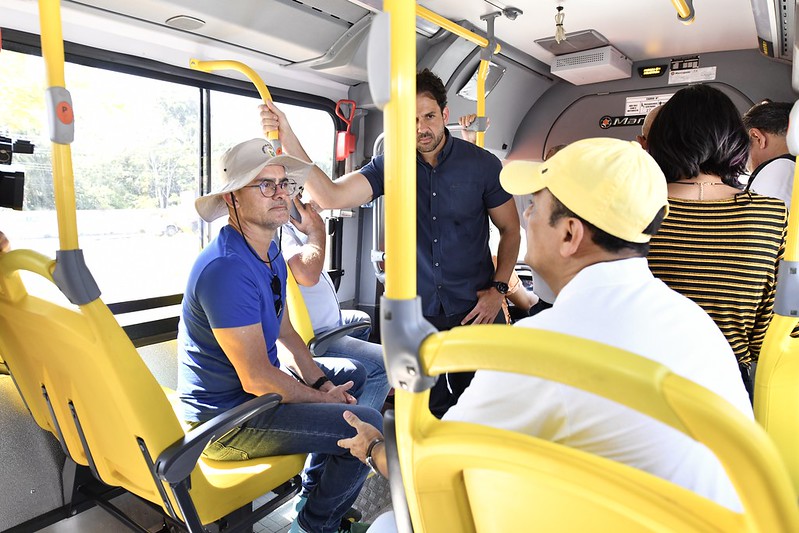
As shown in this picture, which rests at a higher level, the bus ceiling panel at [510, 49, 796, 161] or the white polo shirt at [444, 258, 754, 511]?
the bus ceiling panel at [510, 49, 796, 161]

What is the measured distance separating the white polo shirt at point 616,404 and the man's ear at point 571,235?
0.13 metres

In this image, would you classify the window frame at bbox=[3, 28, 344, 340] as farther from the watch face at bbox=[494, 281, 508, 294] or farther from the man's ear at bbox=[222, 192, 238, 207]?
the watch face at bbox=[494, 281, 508, 294]

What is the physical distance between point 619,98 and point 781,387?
3.39 meters

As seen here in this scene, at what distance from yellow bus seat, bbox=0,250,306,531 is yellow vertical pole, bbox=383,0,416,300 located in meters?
1.01

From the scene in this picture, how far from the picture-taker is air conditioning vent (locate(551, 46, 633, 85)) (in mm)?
4027

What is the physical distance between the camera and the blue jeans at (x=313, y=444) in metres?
1.98

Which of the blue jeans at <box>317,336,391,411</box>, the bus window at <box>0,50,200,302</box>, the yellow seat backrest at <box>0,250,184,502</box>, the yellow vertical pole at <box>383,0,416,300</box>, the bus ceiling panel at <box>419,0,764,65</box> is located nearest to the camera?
the yellow vertical pole at <box>383,0,416,300</box>

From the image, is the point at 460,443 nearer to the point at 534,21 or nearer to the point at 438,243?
the point at 438,243

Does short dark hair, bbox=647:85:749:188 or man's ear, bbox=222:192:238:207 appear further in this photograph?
man's ear, bbox=222:192:238:207

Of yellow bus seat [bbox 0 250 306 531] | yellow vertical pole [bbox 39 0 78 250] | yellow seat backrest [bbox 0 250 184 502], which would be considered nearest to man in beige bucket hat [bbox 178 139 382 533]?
yellow bus seat [bbox 0 250 306 531]

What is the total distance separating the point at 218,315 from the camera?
1.86 metres

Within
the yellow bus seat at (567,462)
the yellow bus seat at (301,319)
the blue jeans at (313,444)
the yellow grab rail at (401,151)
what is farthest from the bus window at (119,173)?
the yellow bus seat at (567,462)

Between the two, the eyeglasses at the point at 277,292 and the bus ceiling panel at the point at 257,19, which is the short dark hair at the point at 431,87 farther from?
the eyeglasses at the point at 277,292

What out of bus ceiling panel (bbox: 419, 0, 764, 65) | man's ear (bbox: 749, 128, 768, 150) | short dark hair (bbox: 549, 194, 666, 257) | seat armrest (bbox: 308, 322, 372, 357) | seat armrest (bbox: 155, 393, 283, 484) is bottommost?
seat armrest (bbox: 155, 393, 283, 484)
